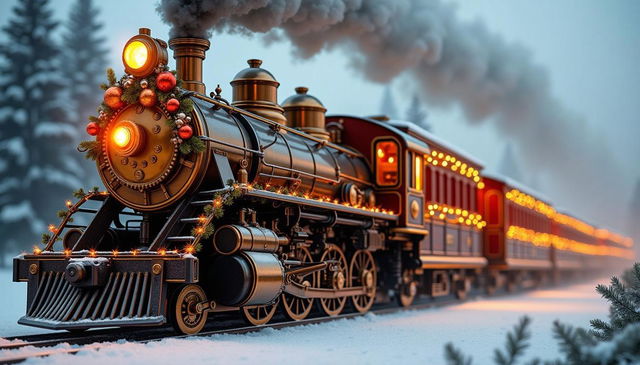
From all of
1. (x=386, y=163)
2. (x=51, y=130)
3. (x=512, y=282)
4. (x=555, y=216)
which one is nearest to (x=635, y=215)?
(x=555, y=216)

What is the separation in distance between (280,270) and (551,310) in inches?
331

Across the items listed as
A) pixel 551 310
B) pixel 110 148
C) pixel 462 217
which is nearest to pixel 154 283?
pixel 110 148

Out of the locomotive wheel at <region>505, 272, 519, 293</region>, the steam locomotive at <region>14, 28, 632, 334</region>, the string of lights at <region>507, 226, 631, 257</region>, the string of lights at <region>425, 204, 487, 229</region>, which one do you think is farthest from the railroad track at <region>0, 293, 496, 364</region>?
the locomotive wheel at <region>505, 272, 519, 293</region>

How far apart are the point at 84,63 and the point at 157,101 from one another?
33.6 meters

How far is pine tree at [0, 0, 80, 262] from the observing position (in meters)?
33.0

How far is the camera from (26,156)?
1341 inches

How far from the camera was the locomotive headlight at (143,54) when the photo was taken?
935 centimetres

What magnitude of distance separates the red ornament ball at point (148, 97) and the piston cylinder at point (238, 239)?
6.26 feet

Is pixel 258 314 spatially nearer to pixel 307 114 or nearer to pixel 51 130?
pixel 307 114

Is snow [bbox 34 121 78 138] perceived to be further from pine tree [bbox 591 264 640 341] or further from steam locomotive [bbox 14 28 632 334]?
pine tree [bbox 591 264 640 341]

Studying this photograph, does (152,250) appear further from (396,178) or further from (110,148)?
(396,178)

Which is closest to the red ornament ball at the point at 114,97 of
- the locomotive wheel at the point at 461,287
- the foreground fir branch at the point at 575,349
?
the foreground fir branch at the point at 575,349

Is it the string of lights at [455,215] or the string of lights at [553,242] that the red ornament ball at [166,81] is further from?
the string of lights at [553,242]

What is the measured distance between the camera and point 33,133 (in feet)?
114
